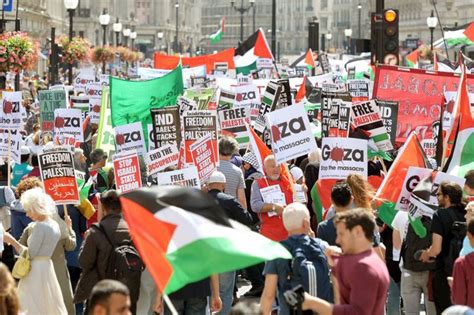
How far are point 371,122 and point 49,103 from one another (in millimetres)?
5883

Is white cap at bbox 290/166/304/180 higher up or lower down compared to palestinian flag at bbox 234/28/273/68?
lower down

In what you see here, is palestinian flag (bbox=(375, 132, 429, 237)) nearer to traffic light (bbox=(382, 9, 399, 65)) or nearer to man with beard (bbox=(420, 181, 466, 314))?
man with beard (bbox=(420, 181, 466, 314))

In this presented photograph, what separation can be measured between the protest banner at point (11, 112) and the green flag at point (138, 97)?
1.32 meters

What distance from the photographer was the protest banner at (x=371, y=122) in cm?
1512

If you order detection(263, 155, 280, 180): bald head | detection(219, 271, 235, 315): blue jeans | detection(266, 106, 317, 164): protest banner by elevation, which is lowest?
detection(219, 271, 235, 315): blue jeans

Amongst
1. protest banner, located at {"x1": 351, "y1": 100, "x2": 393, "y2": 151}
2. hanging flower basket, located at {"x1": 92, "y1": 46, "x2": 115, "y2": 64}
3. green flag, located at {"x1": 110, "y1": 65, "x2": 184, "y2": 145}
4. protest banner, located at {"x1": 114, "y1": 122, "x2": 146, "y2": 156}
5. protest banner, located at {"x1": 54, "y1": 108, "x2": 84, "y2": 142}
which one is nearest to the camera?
protest banner, located at {"x1": 114, "y1": 122, "x2": 146, "y2": 156}

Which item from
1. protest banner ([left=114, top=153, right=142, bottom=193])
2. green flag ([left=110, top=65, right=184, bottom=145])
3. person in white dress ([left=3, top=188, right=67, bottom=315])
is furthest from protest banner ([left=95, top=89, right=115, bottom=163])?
person in white dress ([left=3, top=188, right=67, bottom=315])

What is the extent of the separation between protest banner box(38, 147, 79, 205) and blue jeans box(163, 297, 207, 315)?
193cm

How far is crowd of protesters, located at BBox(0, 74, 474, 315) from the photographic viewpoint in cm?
787

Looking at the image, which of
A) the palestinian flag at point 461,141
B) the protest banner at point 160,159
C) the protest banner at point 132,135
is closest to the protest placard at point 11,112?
the protest banner at point 132,135

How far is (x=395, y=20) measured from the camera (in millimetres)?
21938

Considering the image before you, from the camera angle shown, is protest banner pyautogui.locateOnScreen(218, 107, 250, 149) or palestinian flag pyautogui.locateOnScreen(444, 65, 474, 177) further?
protest banner pyautogui.locateOnScreen(218, 107, 250, 149)

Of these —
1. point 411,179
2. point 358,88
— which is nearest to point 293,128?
point 411,179

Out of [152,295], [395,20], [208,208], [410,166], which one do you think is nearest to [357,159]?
[410,166]
